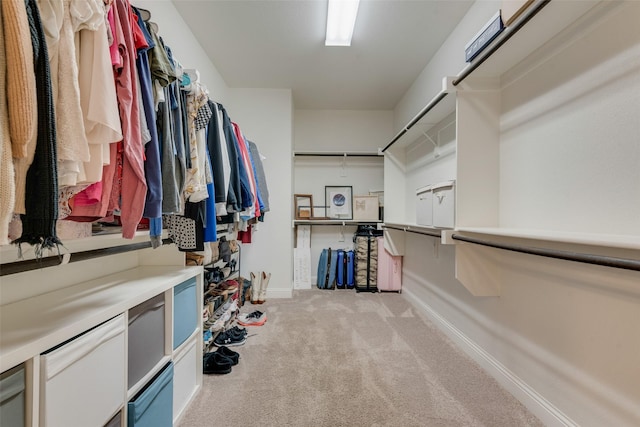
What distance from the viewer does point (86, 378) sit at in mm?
813

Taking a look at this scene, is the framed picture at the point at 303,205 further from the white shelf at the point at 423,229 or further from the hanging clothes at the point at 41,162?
the hanging clothes at the point at 41,162

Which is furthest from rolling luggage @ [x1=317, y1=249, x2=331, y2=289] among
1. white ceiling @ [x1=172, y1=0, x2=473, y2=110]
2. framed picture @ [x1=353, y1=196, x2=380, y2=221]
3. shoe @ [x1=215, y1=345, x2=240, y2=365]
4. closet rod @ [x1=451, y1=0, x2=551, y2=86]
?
closet rod @ [x1=451, y1=0, x2=551, y2=86]

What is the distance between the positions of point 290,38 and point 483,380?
300 cm

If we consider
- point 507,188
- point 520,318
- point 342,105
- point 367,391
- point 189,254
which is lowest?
point 367,391

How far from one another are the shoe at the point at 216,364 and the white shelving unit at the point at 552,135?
5.29 feet

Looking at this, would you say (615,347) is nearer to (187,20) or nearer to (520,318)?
(520,318)

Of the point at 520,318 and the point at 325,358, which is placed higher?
the point at 520,318

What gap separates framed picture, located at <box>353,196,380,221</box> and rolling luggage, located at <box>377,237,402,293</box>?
559 millimetres

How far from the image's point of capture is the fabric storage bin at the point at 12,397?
1.98 ft

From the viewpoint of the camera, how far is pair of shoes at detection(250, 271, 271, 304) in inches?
127

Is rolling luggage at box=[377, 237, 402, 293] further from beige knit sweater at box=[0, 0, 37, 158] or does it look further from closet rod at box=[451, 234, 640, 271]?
beige knit sweater at box=[0, 0, 37, 158]

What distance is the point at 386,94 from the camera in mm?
3574

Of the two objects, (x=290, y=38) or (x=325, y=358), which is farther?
(x=290, y=38)

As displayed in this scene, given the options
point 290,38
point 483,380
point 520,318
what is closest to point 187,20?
point 290,38
